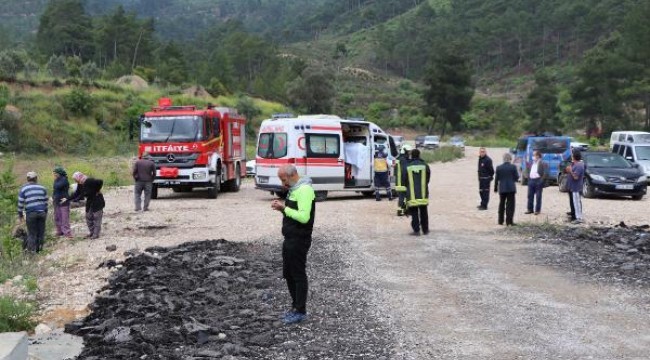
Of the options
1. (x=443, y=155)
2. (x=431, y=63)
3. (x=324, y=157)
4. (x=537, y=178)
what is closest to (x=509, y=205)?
(x=537, y=178)

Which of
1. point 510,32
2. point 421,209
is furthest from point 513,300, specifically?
point 510,32

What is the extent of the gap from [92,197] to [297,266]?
796 centimetres

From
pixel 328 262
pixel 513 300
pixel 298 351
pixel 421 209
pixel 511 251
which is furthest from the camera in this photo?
pixel 421 209

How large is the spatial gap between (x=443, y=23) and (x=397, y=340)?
14509 centimetres

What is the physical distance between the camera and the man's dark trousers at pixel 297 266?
7412mm

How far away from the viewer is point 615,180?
20.7 meters

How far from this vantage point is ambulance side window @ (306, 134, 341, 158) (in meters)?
20.3

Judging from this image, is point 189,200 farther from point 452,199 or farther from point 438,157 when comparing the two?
point 438,157

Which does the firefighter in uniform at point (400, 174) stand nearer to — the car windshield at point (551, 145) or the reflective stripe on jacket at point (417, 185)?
the reflective stripe on jacket at point (417, 185)

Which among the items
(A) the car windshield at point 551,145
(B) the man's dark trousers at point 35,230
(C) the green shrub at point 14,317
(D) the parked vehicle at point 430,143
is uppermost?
(D) the parked vehicle at point 430,143

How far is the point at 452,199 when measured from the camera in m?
21.6

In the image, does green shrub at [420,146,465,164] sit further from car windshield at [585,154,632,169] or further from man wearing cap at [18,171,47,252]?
man wearing cap at [18,171,47,252]

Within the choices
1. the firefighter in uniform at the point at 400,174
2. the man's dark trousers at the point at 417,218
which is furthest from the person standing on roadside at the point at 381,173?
the man's dark trousers at the point at 417,218

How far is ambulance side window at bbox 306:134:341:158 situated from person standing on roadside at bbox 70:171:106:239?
24.3 ft
